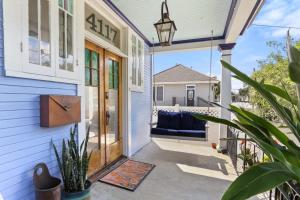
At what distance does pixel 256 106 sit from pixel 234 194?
309 inches

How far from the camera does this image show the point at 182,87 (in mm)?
14336

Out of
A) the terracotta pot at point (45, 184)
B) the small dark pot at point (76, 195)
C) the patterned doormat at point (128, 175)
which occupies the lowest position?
the patterned doormat at point (128, 175)

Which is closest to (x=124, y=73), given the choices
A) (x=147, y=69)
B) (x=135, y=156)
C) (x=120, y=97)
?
(x=120, y=97)

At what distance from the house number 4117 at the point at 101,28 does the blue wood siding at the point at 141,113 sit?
52.0 inches

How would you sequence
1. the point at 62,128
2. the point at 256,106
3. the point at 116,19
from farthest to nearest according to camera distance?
the point at 256,106 < the point at 116,19 < the point at 62,128

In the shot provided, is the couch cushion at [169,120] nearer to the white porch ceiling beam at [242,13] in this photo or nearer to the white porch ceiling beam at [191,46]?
the white porch ceiling beam at [191,46]

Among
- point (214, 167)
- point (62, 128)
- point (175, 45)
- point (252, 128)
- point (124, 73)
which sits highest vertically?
point (175, 45)

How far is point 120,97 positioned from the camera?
3713 millimetres

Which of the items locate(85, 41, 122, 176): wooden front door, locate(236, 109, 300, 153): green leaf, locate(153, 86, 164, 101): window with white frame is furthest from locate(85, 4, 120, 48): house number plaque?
locate(153, 86, 164, 101): window with white frame

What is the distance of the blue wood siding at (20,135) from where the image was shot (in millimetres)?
1498

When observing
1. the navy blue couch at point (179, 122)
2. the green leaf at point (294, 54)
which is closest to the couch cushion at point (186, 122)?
the navy blue couch at point (179, 122)

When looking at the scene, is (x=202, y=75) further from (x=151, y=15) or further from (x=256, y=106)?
(x=151, y=15)

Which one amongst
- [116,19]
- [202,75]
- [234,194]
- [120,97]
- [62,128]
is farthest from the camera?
[202,75]

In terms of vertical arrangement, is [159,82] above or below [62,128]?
above
